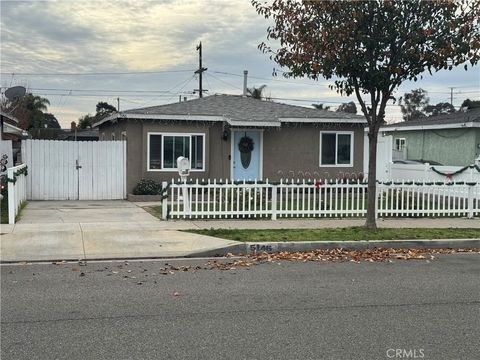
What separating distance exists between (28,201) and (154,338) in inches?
520

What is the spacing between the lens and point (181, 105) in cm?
2009

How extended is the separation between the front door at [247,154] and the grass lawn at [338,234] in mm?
8085

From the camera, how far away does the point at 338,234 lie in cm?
1134

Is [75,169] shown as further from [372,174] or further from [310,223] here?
[372,174]

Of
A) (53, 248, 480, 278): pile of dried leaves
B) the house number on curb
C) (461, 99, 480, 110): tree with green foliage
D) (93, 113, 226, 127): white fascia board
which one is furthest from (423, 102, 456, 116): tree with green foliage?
the house number on curb

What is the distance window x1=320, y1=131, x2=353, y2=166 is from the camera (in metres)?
20.4

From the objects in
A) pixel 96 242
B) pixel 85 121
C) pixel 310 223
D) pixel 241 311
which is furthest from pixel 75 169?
pixel 85 121

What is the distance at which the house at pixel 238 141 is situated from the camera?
18672mm

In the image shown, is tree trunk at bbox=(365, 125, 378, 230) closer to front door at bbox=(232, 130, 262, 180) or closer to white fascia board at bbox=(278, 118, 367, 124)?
white fascia board at bbox=(278, 118, 367, 124)

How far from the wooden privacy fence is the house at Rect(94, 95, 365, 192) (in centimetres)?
453

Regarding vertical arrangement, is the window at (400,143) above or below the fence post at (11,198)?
above

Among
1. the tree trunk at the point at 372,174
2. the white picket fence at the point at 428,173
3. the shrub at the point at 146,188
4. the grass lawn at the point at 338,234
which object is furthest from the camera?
the shrub at the point at 146,188

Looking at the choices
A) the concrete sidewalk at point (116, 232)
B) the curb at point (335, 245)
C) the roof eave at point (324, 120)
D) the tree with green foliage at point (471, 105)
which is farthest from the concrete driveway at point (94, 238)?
the tree with green foliage at point (471, 105)

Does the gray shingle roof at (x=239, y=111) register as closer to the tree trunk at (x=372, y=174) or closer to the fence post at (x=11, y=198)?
the fence post at (x=11, y=198)
